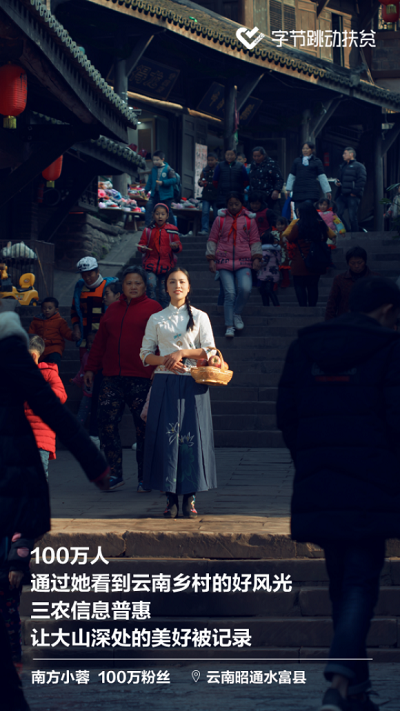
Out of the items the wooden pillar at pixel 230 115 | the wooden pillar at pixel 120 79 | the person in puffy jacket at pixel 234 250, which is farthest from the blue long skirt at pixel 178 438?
the wooden pillar at pixel 230 115

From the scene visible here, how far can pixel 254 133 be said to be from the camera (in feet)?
73.0

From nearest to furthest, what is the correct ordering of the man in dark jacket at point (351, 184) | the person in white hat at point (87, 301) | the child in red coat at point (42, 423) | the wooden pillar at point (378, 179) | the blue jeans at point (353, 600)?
the blue jeans at point (353, 600) → the child in red coat at point (42, 423) → the person in white hat at point (87, 301) → the man in dark jacket at point (351, 184) → the wooden pillar at point (378, 179)

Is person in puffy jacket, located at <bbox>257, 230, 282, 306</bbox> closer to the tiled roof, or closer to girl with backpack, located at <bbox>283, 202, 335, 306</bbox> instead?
girl with backpack, located at <bbox>283, 202, 335, 306</bbox>

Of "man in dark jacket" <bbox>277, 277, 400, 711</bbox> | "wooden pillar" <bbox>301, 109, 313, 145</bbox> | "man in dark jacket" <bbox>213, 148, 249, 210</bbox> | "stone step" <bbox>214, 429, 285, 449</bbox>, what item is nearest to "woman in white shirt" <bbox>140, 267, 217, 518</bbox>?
"man in dark jacket" <bbox>277, 277, 400, 711</bbox>

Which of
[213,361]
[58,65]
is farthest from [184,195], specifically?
[213,361]

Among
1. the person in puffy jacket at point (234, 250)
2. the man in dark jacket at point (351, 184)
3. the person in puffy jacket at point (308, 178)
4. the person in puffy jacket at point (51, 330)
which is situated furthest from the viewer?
the man in dark jacket at point (351, 184)

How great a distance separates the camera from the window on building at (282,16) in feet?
74.8

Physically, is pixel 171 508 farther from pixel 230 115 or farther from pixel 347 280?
pixel 230 115

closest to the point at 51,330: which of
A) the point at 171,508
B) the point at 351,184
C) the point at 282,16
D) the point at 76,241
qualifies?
the point at 171,508

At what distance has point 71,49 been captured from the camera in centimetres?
909

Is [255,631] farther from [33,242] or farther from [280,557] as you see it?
[33,242]

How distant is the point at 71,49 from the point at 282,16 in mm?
15629

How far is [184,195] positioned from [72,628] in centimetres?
1654

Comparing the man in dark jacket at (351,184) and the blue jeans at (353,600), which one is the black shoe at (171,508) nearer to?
the blue jeans at (353,600)
